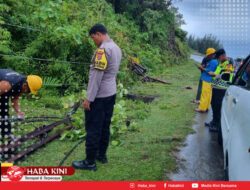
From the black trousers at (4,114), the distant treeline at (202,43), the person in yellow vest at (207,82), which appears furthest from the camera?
the distant treeline at (202,43)

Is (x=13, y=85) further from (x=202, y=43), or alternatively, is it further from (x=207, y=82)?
(x=202, y=43)

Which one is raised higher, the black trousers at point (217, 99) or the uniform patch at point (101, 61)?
the uniform patch at point (101, 61)

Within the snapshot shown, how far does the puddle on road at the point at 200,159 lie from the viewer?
370cm

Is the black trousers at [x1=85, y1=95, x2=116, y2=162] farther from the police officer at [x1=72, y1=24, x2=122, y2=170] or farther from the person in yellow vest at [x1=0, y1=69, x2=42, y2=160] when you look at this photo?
the person in yellow vest at [x1=0, y1=69, x2=42, y2=160]

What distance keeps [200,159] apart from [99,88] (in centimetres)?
218

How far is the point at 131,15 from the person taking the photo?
17906mm

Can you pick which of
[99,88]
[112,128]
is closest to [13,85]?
[99,88]

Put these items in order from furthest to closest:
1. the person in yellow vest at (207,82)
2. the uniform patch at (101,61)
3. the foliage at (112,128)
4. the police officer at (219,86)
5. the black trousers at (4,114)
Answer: the person in yellow vest at (207,82), the police officer at (219,86), the foliage at (112,128), the black trousers at (4,114), the uniform patch at (101,61)

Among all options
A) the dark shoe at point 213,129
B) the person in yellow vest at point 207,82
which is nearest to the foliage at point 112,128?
the dark shoe at point 213,129

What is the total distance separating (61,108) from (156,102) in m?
3.22

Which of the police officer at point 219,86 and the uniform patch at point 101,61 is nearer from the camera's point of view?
the uniform patch at point 101,61

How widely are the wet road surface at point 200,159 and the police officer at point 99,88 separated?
120cm

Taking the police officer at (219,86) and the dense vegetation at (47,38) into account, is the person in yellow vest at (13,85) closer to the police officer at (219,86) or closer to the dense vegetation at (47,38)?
the dense vegetation at (47,38)

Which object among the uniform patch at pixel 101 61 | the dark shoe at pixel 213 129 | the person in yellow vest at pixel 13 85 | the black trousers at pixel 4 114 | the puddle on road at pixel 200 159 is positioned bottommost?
the puddle on road at pixel 200 159
